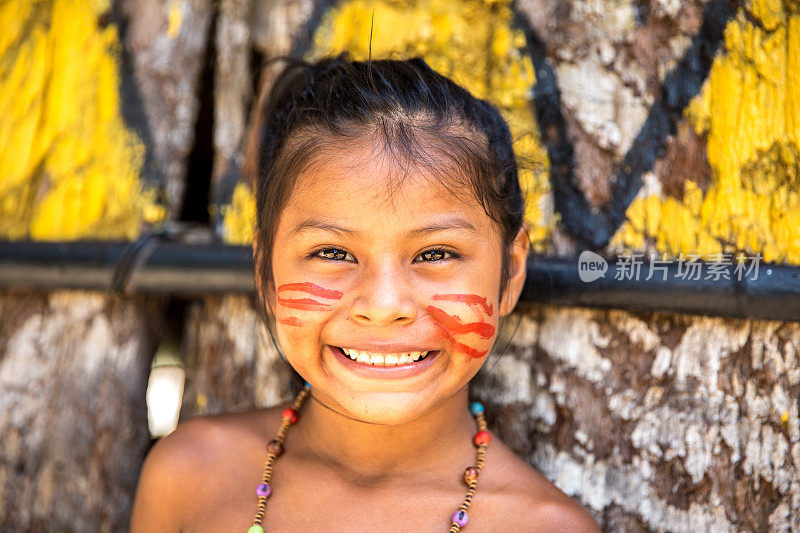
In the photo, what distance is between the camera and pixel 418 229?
120 centimetres

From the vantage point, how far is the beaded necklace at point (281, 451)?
1305mm

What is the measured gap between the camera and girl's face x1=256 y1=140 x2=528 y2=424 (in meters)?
1.19

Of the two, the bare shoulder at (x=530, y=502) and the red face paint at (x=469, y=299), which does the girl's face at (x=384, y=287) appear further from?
the bare shoulder at (x=530, y=502)

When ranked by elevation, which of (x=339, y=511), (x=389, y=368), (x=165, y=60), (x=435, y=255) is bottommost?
(x=339, y=511)

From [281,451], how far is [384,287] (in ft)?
1.67

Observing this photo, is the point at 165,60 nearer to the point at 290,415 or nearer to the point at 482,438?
the point at 290,415

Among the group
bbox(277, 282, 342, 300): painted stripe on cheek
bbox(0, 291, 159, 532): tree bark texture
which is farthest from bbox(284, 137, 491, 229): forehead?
bbox(0, 291, 159, 532): tree bark texture

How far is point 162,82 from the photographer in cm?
170

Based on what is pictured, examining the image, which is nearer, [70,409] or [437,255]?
[437,255]

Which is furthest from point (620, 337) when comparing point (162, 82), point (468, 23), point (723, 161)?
point (162, 82)

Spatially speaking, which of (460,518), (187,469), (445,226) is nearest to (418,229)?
(445,226)

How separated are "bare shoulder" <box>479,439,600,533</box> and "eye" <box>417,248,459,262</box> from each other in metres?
0.44

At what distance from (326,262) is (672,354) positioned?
736 millimetres

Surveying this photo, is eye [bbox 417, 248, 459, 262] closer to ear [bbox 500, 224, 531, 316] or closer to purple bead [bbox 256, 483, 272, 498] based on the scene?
ear [bbox 500, 224, 531, 316]
